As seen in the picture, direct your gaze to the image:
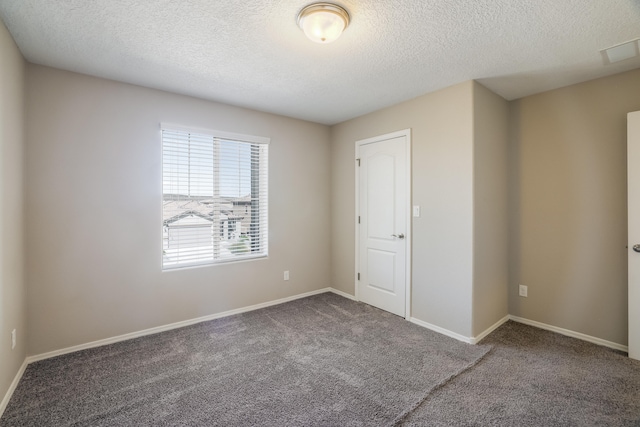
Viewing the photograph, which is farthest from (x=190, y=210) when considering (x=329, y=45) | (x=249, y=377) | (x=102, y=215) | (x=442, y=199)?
(x=442, y=199)

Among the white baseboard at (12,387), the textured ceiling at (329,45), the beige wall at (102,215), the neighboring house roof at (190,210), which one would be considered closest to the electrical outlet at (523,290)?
the textured ceiling at (329,45)

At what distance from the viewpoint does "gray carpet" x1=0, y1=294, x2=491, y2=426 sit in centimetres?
178

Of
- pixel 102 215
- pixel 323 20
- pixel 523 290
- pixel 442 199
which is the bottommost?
pixel 523 290

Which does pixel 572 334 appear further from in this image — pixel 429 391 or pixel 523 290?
pixel 429 391

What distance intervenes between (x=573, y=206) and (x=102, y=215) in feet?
14.6

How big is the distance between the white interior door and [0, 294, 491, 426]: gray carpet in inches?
44.3

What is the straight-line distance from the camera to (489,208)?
292 cm

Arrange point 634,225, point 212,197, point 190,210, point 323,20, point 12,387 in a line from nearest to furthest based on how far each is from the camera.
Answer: point 323,20 → point 12,387 → point 634,225 → point 190,210 → point 212,197

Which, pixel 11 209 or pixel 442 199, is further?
pixel 442 199

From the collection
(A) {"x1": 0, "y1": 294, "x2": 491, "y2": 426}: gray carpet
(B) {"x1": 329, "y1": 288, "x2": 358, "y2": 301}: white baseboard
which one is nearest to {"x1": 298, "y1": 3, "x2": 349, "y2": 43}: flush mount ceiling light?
(A) {"x1": 0, "y1": 294, "x2": 491, "y2": 426}: gray carpet

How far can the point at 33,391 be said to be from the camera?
1986mm

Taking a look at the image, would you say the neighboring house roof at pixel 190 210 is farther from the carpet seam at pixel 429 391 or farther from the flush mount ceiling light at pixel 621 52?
the flush mount ceiling light at pixel 621 52

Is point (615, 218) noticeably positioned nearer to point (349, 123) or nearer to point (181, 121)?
point (349, 123)

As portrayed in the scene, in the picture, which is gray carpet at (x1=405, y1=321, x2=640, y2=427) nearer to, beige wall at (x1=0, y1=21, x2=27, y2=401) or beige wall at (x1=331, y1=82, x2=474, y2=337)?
beige wall at (x1=331, y1=82, x2=474, y2=337)
